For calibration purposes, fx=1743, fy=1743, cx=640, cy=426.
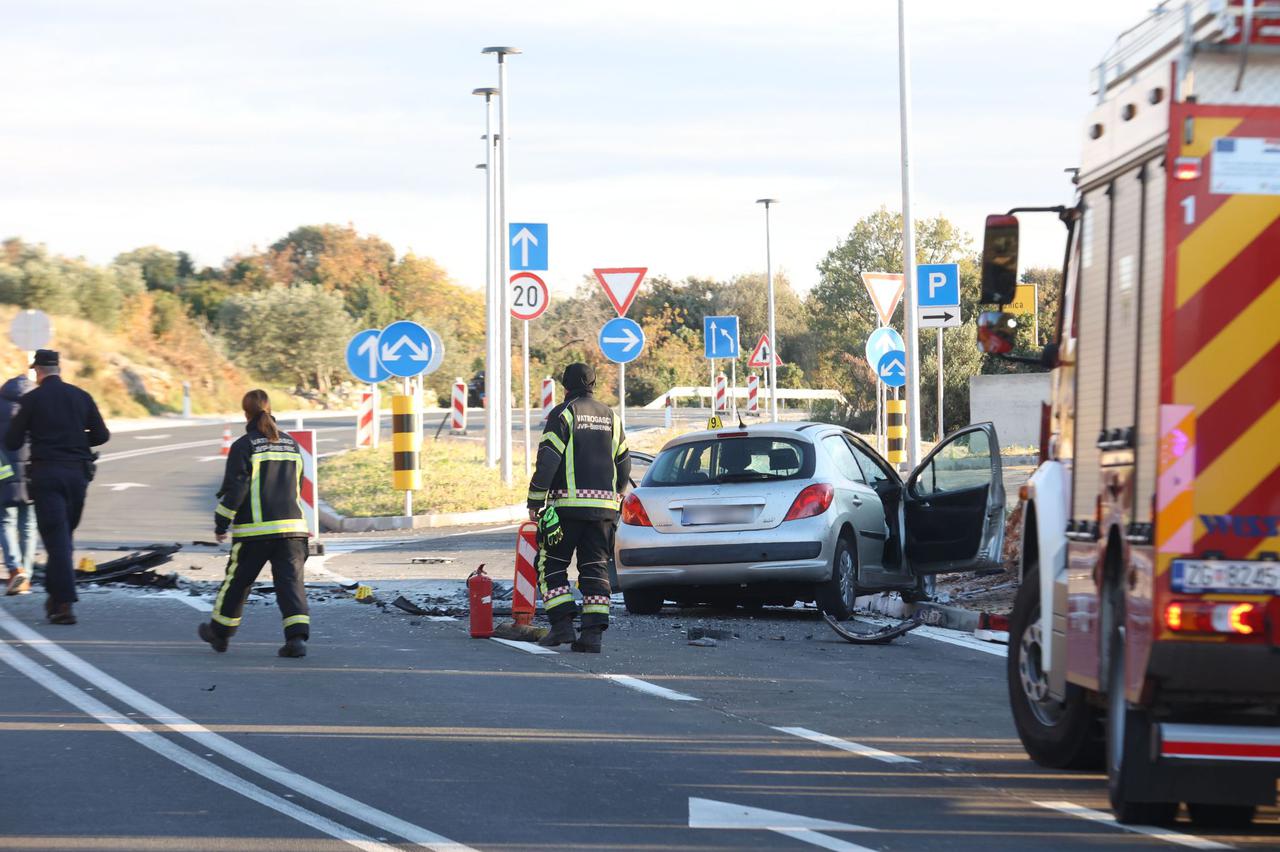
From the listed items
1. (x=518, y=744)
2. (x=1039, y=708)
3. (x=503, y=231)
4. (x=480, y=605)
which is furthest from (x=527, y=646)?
(x=503, y=231)

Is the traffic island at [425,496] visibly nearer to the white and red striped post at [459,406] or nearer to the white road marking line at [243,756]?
the white and red striped post at [459,406]

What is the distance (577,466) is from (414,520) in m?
12.2

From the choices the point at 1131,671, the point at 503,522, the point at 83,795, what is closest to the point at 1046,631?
the point at 1131,671

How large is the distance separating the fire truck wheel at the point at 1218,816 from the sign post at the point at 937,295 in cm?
1555

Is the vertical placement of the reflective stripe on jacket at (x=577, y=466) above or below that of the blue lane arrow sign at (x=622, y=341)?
below

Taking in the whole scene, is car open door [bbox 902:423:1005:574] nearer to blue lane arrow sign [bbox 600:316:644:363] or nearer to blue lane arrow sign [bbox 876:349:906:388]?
blue lane arrow sign [bbox 876:349:906:388]

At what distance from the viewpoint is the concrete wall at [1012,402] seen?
36406 mm

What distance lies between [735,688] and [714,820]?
3456mm

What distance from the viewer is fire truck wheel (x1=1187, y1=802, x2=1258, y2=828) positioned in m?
6.42

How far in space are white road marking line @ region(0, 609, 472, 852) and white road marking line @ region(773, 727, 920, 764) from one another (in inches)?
94.7

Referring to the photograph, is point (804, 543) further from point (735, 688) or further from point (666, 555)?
point (735, 688)

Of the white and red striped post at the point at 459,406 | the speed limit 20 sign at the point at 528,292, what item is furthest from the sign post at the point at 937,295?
the white and red striped post at the point at 459,406

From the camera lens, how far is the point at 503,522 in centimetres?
2414

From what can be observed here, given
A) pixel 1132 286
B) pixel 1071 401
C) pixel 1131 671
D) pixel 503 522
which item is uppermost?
pixel 1132 286
